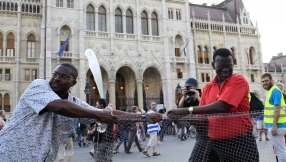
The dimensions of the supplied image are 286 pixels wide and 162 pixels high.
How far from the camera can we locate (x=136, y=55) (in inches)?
1117

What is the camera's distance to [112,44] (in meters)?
27.2

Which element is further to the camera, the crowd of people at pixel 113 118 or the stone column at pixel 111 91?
the stone column at pixel 111 91

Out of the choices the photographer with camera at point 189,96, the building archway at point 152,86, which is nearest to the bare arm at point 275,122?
the photographer with camera at point 189,96

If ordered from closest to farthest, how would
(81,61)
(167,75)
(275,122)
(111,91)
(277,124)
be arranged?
(275,122)
(277,124)
(81,61)
(111,91)
(167,75)

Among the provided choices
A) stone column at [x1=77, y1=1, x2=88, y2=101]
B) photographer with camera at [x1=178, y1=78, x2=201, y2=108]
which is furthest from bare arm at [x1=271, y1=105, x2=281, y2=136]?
stone column at [x1=77, y1=1, x2=88, y2=101]

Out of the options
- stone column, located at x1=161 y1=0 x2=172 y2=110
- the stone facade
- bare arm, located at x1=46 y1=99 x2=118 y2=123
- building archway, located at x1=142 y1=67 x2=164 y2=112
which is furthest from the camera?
building archway, located at x1=142 y1=67 x2=164 y2=112

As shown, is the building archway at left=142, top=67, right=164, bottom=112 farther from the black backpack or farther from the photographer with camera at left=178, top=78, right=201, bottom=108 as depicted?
the black backpack

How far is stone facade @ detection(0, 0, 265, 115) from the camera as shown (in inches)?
1004

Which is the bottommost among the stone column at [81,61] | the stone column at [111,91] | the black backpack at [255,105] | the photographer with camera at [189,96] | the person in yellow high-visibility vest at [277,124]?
the person in yellow high-visibility vest at [277,124]

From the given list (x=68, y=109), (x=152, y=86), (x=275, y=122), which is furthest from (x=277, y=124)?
(x=152, y=86)

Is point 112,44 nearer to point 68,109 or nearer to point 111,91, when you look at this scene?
point 111,91

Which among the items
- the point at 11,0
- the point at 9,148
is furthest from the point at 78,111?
the point at 11,0

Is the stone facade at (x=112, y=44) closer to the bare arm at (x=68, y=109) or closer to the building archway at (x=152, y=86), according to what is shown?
the building archway at (x=152, y=86)

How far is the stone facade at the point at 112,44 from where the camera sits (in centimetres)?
2550
